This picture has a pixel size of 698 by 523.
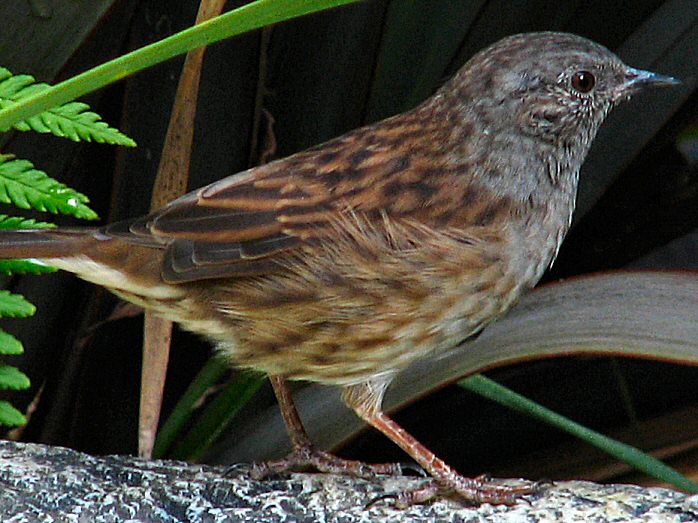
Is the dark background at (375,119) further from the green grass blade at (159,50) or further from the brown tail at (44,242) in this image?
the green grass blade at (159,50)

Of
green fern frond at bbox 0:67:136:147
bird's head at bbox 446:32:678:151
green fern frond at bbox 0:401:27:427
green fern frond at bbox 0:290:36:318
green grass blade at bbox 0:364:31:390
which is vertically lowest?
green fern frond at bbox 0:401:27:427

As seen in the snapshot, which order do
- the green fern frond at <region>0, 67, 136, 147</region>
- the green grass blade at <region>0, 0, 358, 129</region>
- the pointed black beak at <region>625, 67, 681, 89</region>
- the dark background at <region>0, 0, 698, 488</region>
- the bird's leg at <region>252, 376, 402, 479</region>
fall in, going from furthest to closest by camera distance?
the dark background at <region>0, 0, 698, 488</region> < the pointed black beak at <region>625, 67, 681, 89</region> < the bird's leg at <region>252, 376, 402, 479</region> < the green fern frond at <region>0, 67, 136, 147</region> < the green grass blade at <region>0, 0, 358, 129</region>

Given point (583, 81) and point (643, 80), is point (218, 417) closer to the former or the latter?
point (583, 81)

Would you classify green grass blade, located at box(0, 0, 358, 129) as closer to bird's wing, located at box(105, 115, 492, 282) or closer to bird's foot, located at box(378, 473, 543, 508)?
bird's wing, located at box(105, 115, 492, 282)

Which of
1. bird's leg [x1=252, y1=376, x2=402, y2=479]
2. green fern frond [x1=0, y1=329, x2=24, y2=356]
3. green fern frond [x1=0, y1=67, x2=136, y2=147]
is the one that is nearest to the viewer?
green fern frond [x1=0, y1=67, x2=136, y2=147]

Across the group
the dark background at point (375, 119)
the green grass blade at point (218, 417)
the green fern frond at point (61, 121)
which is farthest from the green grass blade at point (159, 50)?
the green grass blade at point (218, 417)

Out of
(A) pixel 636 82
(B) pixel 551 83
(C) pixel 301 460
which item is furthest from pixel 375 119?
(C) pixel 301 460

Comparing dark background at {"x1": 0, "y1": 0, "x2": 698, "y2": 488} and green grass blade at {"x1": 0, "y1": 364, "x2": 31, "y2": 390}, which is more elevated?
dark background at {"x1": 0, "y1": 0, "x2": 698, "y2": 488}

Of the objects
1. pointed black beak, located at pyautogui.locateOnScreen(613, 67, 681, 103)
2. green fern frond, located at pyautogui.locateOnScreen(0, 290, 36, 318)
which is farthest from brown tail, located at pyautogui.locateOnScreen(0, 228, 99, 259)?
pointed black beak, located at pyautogui.locateOnScreen(613, 67, 681, 103)
